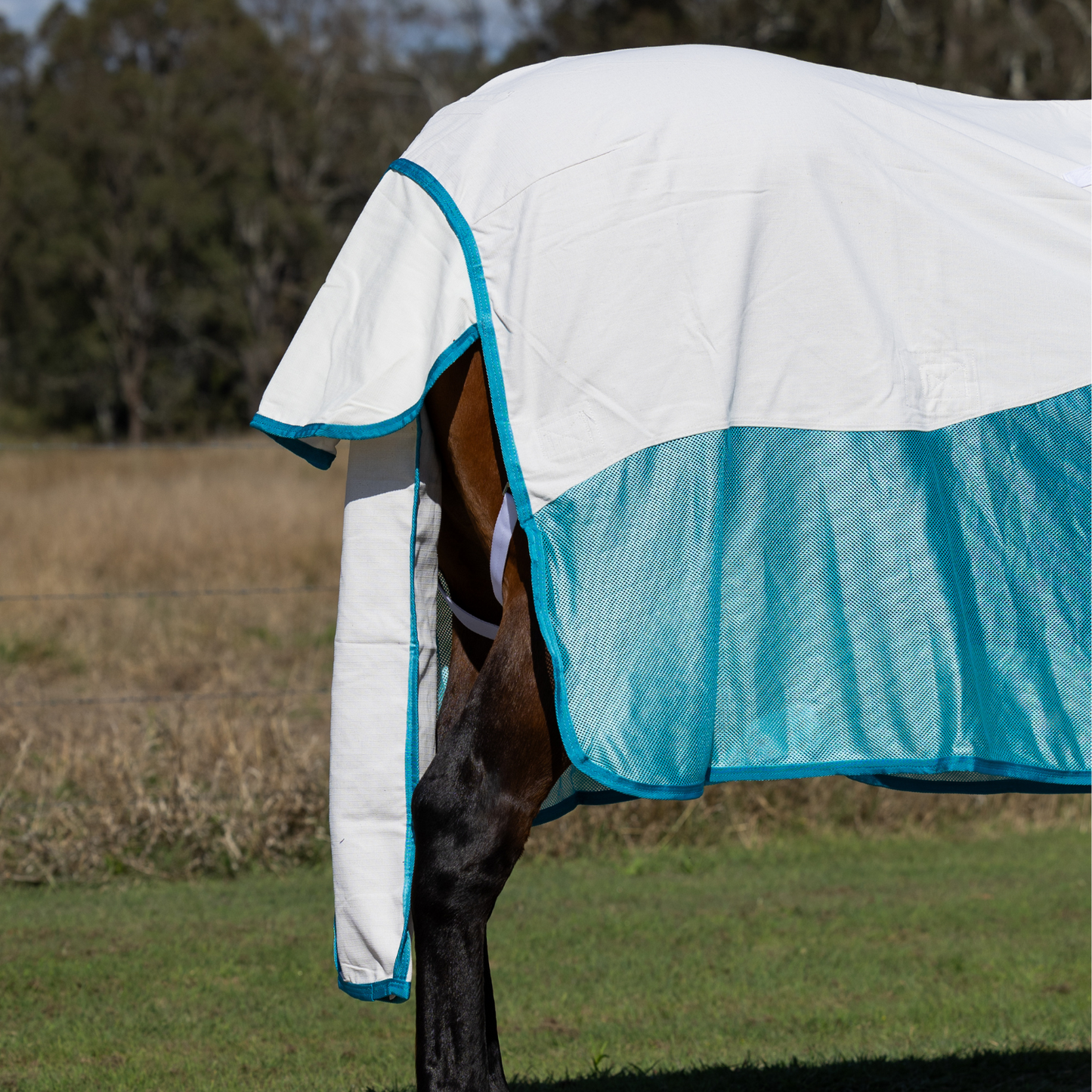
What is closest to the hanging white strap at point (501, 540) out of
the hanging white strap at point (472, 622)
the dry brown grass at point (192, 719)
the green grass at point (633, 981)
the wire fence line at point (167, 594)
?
the hanging white strap at point (472, 622)

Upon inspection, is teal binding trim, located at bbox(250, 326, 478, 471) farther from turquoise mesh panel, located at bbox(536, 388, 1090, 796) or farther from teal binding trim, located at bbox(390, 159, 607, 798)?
turquoise mesh panel, located at bbox(536, 388, 1090, 796)

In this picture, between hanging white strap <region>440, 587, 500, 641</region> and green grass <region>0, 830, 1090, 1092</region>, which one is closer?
hanging white strap <region>440, 587, 500, 641</region>

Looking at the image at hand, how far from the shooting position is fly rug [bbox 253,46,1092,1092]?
193 centimetres

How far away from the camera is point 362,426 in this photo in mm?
1904

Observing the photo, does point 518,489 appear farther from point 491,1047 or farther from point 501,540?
point 491,1047

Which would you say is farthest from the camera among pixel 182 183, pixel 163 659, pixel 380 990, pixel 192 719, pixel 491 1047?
pixel 182 183

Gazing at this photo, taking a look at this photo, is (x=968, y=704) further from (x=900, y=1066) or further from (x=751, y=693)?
(x=900, y=1066)

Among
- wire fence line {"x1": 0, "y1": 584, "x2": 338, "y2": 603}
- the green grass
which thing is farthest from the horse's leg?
wire fence line {"x1": 0, "y1": 584, "x2": 338, "y2": 603}

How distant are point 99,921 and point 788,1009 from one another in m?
2.19

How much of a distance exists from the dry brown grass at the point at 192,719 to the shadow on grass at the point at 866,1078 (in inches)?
83.7

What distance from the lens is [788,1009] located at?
368cm

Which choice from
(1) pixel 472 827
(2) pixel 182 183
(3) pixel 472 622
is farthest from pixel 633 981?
(2) pixel 182 183

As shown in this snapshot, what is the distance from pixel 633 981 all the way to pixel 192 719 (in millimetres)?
2525

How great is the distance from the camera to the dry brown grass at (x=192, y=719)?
482 cm
